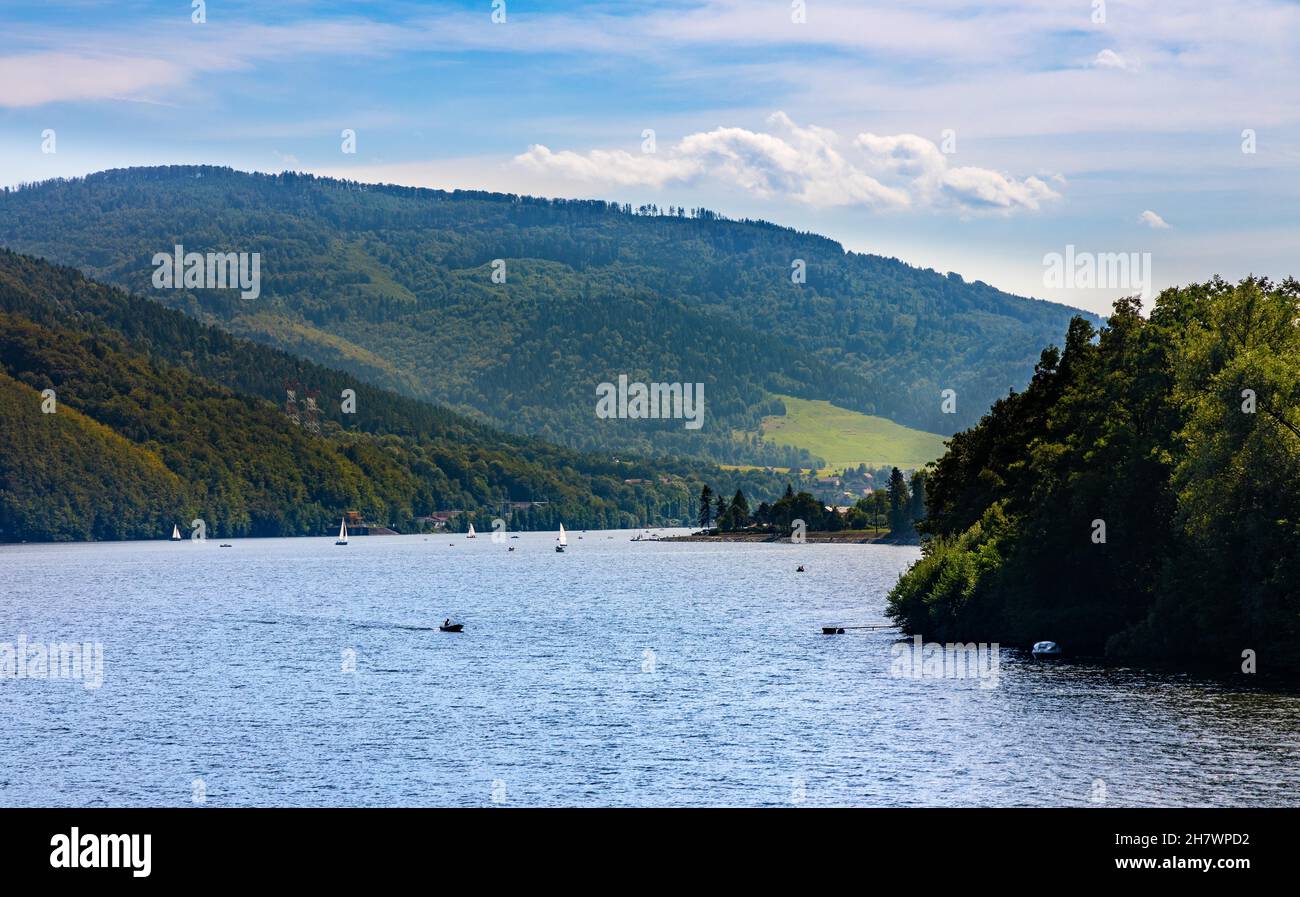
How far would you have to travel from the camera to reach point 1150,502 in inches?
3912

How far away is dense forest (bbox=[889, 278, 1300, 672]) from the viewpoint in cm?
8281

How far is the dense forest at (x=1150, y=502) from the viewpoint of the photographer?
82812 millimetres

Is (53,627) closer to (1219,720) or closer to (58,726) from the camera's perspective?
(58,726)

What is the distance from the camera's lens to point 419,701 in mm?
91250

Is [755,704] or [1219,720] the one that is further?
[755,704]
